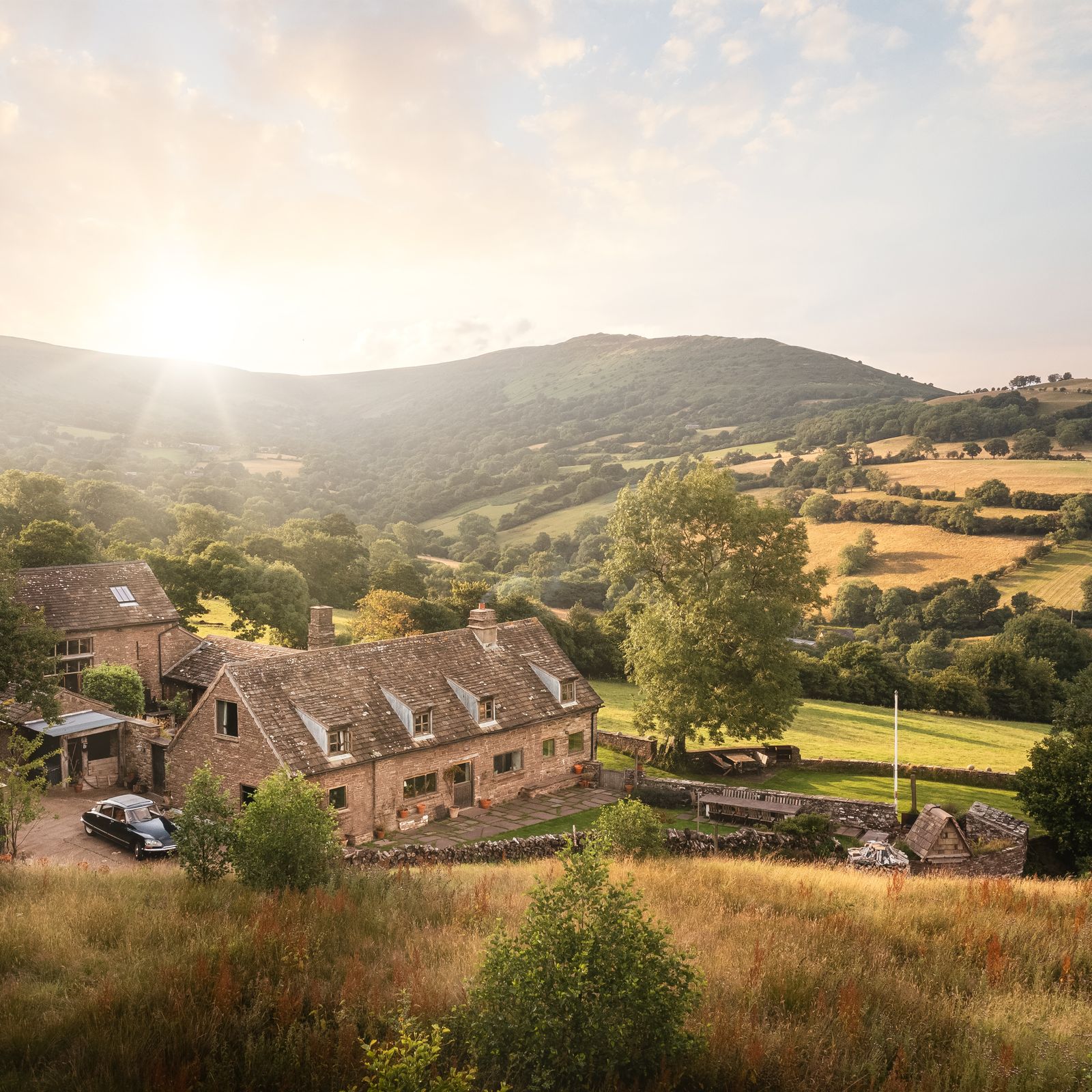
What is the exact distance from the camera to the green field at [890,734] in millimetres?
47031

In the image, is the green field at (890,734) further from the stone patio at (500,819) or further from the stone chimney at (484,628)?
the stone chimney at (484,628)

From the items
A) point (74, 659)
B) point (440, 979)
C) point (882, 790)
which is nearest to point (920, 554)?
point (882, 790)

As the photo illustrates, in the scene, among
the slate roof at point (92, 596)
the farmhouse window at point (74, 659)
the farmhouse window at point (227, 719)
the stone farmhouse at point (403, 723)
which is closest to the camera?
the stone farmhouse at point (403, 723)

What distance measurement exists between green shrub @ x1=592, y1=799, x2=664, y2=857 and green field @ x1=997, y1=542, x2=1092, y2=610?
8386 cm

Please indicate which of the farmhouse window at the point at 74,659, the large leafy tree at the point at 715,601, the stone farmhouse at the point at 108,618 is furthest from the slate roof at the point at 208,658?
the large leafy tree at the point at 715,601

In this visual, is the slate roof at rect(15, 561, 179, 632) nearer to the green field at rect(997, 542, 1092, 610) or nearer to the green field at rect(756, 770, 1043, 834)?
the green field at rect(756, 770, 1043, 834)

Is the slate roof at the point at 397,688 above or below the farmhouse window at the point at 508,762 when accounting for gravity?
above

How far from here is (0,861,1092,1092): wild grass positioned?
7.90 meters

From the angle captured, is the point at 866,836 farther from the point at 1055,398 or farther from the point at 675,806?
the point at 1055,398

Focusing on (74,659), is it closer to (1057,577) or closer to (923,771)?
(923,771)

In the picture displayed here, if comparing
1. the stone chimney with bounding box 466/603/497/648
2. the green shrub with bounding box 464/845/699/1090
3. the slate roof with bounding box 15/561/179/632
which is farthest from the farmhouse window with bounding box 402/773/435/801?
the green shrub with bounding box 464/845/699/1090

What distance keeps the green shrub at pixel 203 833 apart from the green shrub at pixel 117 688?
83.1 ft

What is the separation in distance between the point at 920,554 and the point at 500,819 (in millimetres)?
86465

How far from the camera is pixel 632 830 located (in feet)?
67.7
